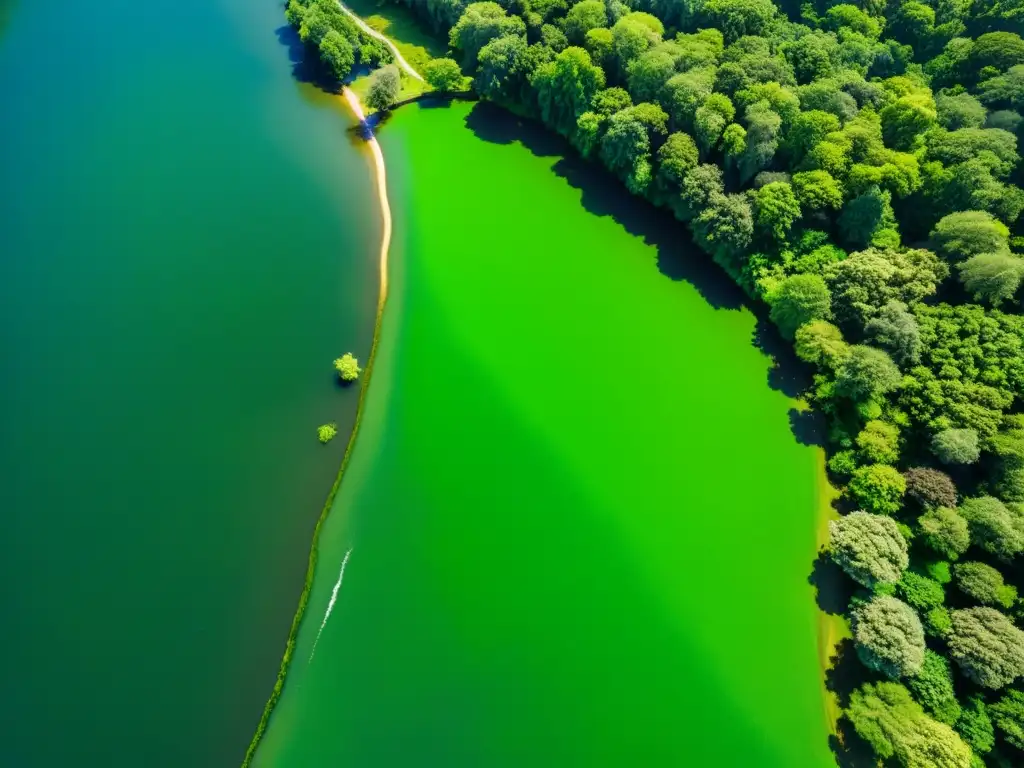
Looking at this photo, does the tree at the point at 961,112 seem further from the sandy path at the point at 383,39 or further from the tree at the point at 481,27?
the sandy path at the point at 383,39

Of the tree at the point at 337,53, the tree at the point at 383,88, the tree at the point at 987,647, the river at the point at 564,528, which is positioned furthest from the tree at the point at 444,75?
the tree at the point at 987,647

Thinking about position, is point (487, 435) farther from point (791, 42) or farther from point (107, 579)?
point (791, 42)

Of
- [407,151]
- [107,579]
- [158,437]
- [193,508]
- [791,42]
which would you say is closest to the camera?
[107,579]

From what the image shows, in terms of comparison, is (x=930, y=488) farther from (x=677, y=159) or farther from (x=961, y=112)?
(x=961, y=112)

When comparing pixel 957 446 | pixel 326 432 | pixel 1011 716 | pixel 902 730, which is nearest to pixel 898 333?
pixel 957 446

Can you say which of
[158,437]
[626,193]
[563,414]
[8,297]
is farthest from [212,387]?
[626,193]

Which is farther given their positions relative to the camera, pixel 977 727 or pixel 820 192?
pixel 820 192

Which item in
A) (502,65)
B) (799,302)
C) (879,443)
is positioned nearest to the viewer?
(879,443)
